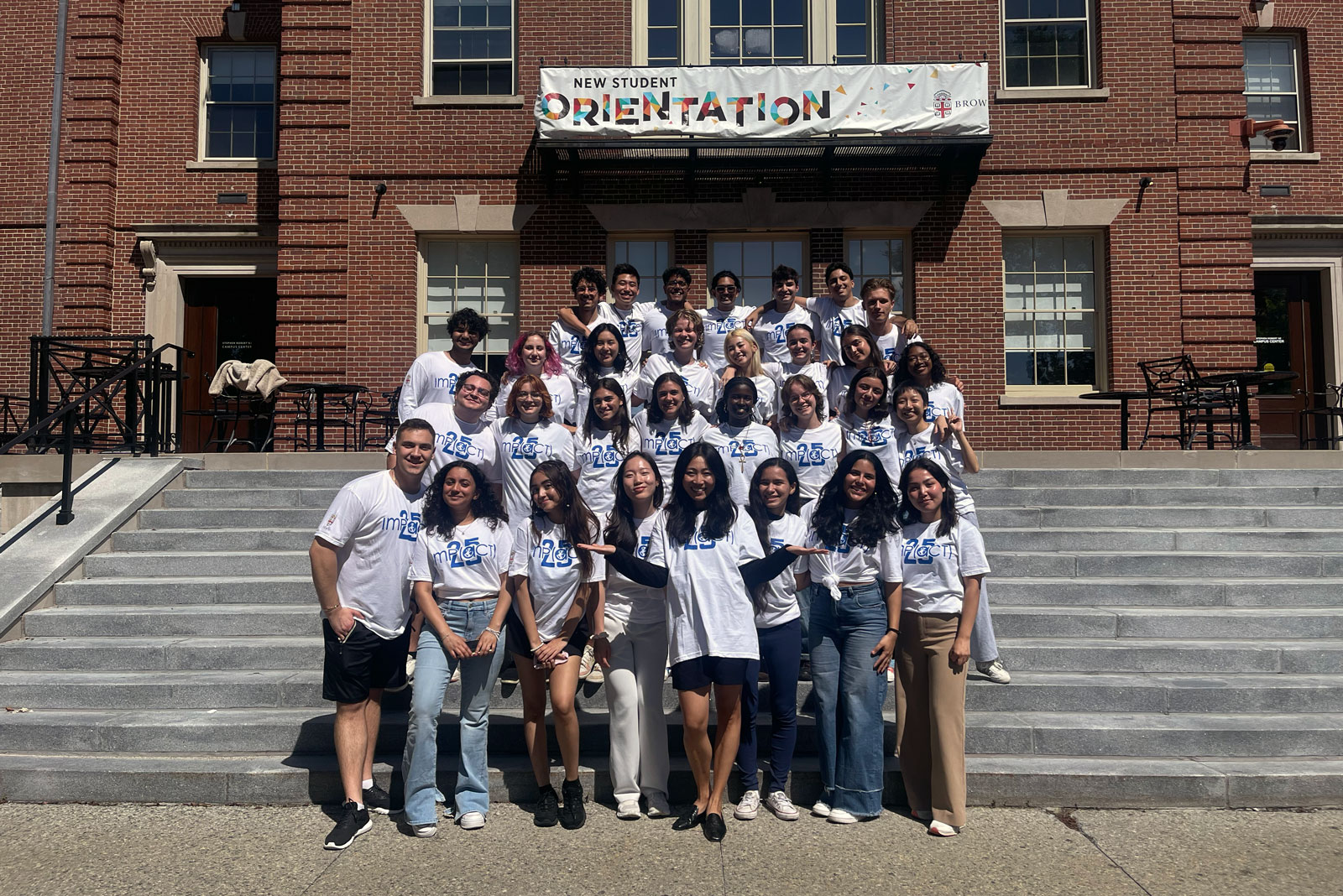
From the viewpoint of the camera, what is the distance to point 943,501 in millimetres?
4734

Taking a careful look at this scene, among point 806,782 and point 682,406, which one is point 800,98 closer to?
point 682,406

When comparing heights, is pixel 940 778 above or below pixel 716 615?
below

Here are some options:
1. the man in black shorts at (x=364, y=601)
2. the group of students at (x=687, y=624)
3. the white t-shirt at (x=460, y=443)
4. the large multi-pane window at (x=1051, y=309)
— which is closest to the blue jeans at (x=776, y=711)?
the group of students at (x=687, y=624)

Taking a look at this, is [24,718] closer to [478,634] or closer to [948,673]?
[478,634]

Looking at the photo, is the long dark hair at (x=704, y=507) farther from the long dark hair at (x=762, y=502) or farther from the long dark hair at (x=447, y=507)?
the long dark hair at (x=447, y=507)

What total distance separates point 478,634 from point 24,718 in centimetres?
290

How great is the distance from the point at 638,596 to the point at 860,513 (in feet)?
3.95

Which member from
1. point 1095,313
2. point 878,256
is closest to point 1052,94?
point 1095,313

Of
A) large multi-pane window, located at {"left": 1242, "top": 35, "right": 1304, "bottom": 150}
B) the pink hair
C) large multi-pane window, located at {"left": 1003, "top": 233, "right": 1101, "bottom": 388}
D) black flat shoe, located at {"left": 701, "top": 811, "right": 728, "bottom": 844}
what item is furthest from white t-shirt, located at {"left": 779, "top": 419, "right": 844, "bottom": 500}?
large multi-pane window, located at {"left": 1242, "top": 35, "right": 1304, "bottom": 150}

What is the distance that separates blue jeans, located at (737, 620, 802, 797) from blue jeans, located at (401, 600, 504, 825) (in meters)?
1.26

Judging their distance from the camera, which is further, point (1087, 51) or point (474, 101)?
point (1087, 51)

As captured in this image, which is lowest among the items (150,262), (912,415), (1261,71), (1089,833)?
(1089,833)

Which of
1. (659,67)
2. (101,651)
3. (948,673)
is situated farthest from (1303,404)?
(101,651)

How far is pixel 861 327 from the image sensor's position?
6391 mm
